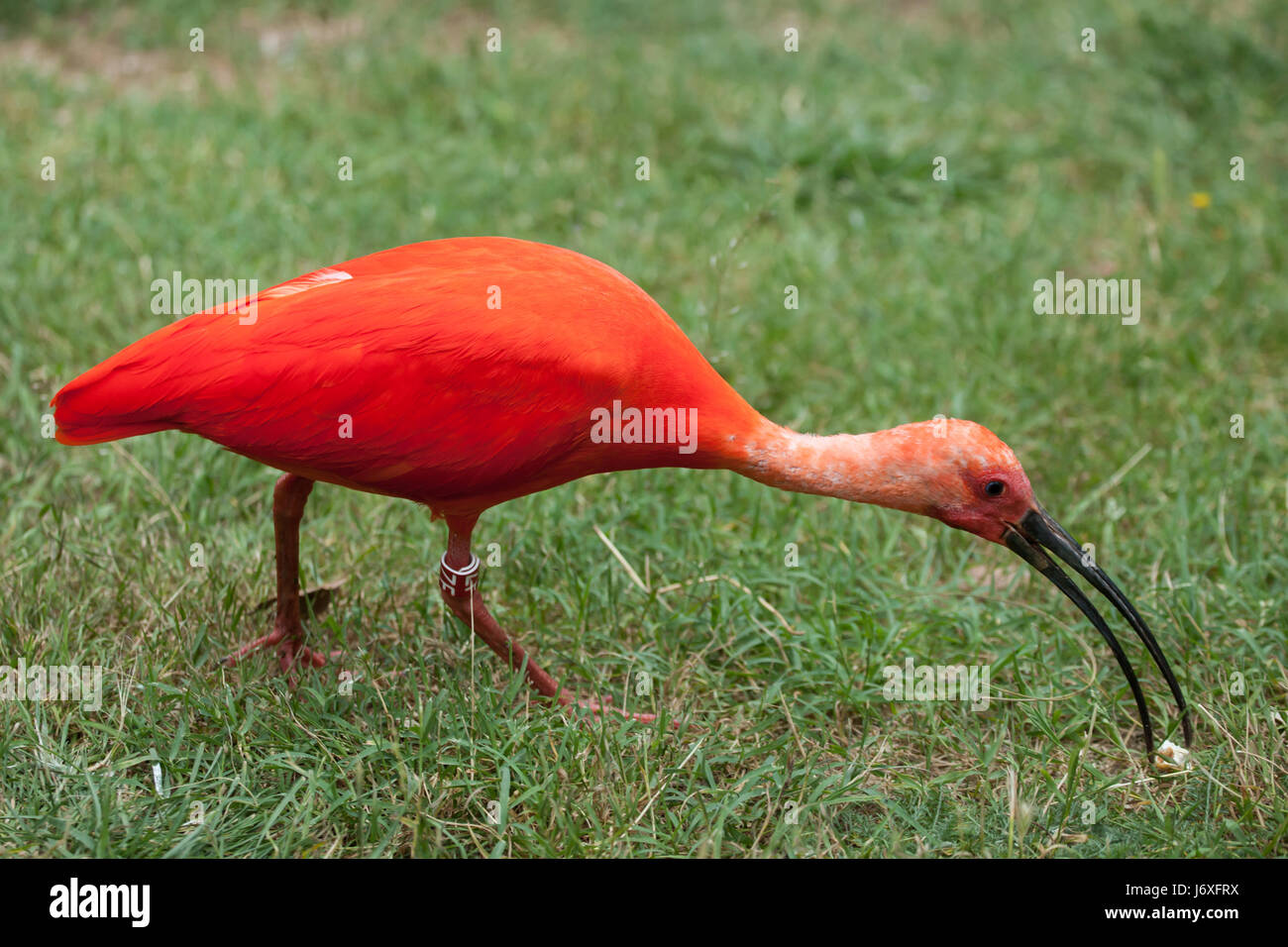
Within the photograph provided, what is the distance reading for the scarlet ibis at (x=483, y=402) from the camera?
10.5 ft

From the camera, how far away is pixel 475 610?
3609 mm

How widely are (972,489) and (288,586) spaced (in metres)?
1.97

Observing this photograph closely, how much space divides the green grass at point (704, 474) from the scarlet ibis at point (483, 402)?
54 centimetres

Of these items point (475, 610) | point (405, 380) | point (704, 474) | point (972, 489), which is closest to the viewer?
point (405, 380)

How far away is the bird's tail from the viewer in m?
3.24

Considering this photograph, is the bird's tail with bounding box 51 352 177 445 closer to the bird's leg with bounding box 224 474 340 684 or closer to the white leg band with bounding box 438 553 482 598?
the bird's leg with bounding box 224 474 340 684

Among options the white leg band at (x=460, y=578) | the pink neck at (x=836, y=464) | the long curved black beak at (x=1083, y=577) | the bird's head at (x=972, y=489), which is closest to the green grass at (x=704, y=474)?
the long curved black beak at (x=1083, y=577)

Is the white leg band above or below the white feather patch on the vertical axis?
below

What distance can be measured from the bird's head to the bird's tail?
185 centimetres
